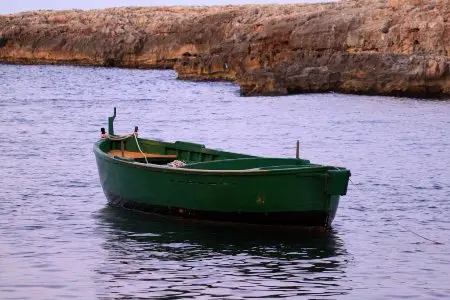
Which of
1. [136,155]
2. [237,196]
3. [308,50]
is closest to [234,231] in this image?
[237,196]

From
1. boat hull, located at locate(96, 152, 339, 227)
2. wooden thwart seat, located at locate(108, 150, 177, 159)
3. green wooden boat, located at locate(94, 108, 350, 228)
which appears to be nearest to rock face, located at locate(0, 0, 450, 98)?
wooden thwart seat, located at locate(108, 150, 177, 159)

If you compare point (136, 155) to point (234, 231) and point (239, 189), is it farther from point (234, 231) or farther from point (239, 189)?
point (239, 189)

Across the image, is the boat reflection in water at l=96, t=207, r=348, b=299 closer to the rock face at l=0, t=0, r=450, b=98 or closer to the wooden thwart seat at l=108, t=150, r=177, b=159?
the wooden thwart seat at l=108, t=150, r=177, b=159

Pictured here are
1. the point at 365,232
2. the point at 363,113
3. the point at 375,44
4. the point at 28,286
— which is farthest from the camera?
the point at 375,44

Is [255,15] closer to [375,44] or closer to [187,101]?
[375,44]

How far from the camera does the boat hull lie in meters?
18.0

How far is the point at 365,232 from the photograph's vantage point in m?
19.6

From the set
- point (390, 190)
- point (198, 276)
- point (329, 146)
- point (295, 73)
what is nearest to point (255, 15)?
point (295, 73)

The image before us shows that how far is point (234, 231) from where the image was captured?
18922 millimetres

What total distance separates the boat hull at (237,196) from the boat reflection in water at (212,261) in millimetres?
284

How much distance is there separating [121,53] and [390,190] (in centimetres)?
9655

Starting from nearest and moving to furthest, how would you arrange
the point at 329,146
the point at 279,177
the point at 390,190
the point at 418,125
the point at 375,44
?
the point at 279,177 < the point at 390,190 < the point at 329,146 < the point at 418,125 < the point at 375,44

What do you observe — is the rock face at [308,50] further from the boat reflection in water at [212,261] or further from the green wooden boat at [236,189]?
the boat reflection in water at [212,261]

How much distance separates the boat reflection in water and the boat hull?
0.28m
